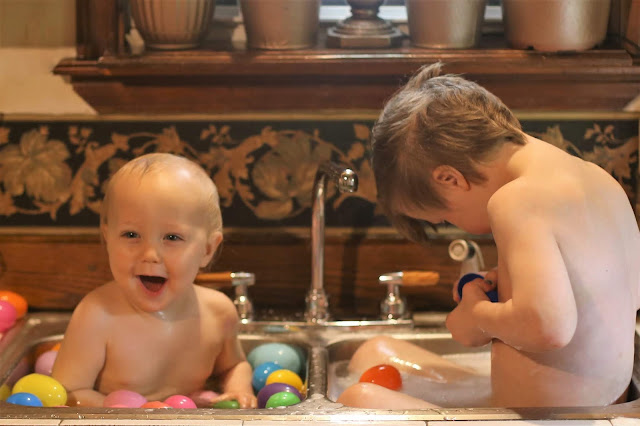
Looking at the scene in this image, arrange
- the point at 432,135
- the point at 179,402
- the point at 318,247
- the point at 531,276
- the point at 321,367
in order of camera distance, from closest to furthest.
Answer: the point at 531,276 → the point at 432,135 → the point at 179,402 → the point at 321,367 → the point at 318,247

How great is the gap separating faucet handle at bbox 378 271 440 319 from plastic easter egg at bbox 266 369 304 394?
226mm

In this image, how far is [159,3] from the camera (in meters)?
1.57

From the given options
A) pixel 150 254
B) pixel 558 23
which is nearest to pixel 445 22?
pixel 558 23

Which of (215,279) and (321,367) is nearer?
(321,367)

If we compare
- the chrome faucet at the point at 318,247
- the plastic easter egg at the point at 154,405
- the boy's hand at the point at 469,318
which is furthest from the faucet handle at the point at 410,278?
the plastic easter egg at the point at 154,405

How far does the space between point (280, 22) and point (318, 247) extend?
0.38 meters

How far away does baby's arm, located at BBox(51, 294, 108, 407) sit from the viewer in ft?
4.76

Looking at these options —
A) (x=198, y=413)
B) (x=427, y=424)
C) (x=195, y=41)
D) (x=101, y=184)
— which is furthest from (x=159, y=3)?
(x=427, y=424)

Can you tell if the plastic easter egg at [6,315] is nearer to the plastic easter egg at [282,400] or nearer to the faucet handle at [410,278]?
the plastic easter egg at [282,400]

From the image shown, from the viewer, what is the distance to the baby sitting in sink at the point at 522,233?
1.20 m

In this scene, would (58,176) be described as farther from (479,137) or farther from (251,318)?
(479,137)

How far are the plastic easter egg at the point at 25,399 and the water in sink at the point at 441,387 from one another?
446 mm

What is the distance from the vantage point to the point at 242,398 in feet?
4.89

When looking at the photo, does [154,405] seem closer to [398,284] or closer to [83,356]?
[83,356]
